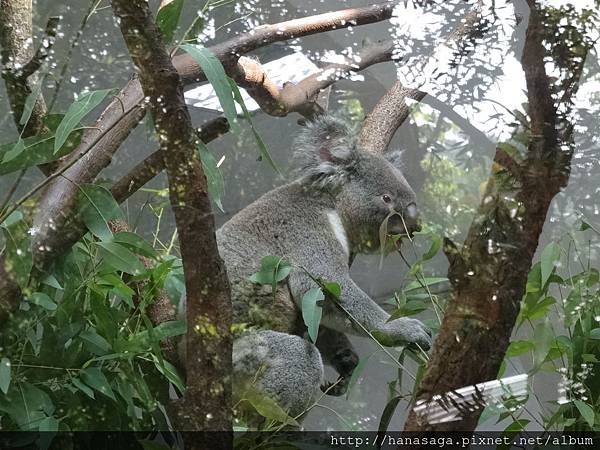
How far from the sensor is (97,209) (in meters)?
1.78

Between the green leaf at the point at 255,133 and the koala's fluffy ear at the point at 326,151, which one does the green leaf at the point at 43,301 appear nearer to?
the green leaf at the point at 255,133

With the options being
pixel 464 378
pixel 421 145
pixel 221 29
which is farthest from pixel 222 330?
pixel 221 29

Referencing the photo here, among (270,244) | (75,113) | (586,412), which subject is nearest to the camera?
(586,412)

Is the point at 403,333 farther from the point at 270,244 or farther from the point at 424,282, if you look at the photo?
the point at 270,244

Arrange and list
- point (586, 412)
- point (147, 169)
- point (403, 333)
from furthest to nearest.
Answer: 1. point (403, 333)
2. point (147, 169)
3. point (586, 412)

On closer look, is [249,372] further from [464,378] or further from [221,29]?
[221,29]

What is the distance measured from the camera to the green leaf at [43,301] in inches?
69.8

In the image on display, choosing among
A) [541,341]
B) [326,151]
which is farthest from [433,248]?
[326,151]

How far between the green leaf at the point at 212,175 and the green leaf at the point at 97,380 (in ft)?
1.71

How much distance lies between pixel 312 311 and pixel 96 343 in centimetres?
57

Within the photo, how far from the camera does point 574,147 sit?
4.67ft

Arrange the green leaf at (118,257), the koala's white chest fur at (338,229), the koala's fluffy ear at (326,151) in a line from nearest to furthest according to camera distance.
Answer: the green leaf at (118,257), the koala's fluffy ear at (326,151), the koala's white chest fur at (338,229)

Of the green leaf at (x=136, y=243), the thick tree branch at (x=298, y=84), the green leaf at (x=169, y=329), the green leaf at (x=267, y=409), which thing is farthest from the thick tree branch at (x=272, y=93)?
the green leaf at (x=267, y=409)

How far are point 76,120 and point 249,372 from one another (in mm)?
760
